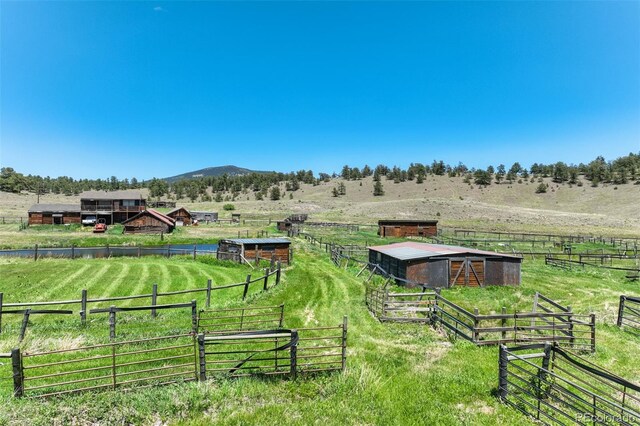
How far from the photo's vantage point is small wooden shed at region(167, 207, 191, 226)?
78.5m

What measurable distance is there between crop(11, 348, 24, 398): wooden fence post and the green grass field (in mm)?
215

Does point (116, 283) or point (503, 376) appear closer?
point (503, 376)

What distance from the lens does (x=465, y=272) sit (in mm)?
26000

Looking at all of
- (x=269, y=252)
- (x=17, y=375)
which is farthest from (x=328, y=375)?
(x=269, y=252)

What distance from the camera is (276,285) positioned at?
2317 centimetres

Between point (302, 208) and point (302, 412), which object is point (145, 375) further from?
point (302, 208)

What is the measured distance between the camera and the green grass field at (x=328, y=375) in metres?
8.48

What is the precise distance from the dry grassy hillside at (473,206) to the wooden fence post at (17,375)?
290ft

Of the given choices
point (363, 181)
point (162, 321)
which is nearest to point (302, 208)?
point (363, 181)

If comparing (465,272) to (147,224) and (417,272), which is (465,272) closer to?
(417,272)

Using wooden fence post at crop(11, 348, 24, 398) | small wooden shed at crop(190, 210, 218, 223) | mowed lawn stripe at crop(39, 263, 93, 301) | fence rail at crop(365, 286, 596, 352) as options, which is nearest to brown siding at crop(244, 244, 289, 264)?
mowed lawn stripe at crop(39, 263, 93, 301)

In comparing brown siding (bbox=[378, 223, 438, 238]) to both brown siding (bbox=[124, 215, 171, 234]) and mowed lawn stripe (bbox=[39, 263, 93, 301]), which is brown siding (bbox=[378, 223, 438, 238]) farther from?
mowed lawn stripe (bbox=[39, 263, 93, 301])

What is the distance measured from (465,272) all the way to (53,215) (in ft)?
251

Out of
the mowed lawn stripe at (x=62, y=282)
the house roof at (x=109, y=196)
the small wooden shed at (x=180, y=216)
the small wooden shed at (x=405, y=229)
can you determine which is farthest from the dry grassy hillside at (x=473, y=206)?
the mowed lawn stripe at (x=62, y=282)
